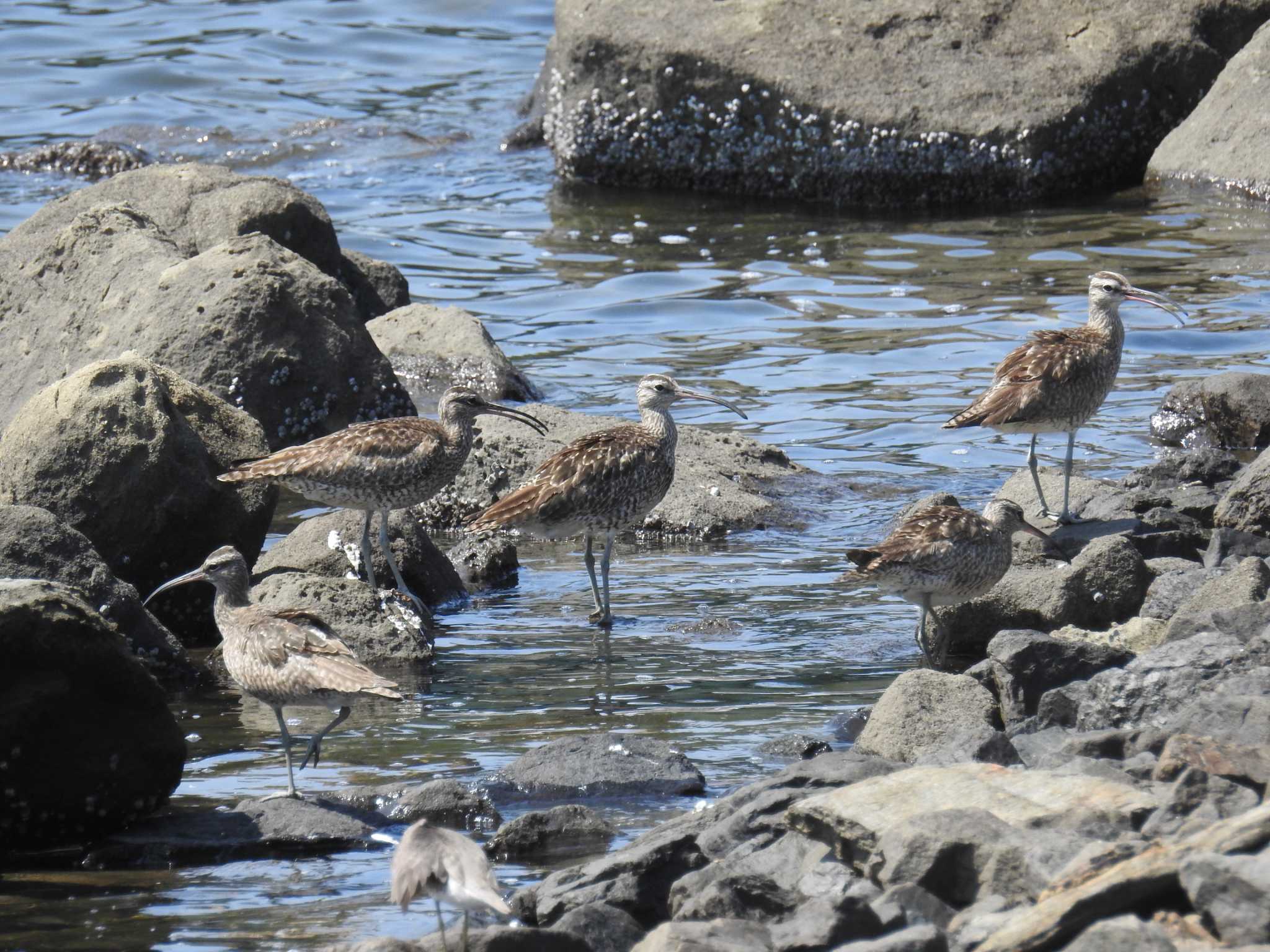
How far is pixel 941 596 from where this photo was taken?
970 centimetres

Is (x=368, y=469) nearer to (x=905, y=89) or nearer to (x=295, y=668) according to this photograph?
(x=295, y=668)

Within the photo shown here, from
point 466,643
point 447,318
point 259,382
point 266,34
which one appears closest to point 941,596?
point 466,643

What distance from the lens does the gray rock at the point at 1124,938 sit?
473cm

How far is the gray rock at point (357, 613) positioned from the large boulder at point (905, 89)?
12235 mm

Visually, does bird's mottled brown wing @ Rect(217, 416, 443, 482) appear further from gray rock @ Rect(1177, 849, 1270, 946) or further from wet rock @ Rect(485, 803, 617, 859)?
gray rock @ Rect(1177, 849, 1270, 946)

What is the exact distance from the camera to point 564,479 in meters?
11.3

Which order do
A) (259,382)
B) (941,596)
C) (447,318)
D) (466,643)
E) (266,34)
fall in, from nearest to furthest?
(941,596), (466,643), (259,382), (447,318), (266,34)

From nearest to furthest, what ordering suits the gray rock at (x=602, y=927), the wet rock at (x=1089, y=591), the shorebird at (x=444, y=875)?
the shorebird at (x=444, y=875), the gray rock at (x=602, y=927), the wet rock at (x=1089, y=591)

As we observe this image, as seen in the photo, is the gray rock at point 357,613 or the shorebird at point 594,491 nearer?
the gray rock at point 357,613

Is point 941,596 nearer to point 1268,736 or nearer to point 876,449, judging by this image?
point 1268,736

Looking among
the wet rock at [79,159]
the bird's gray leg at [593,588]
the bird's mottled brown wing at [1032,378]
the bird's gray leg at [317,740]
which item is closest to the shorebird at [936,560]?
the bird's gray leg at [593,588]

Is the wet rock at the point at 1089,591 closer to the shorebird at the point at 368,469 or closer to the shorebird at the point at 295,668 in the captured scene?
the shorebird at the point at 368,469

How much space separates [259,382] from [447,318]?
9.57 feet

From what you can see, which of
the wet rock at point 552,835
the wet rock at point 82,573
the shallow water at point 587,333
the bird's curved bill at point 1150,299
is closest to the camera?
the wet rock at point 552,835
